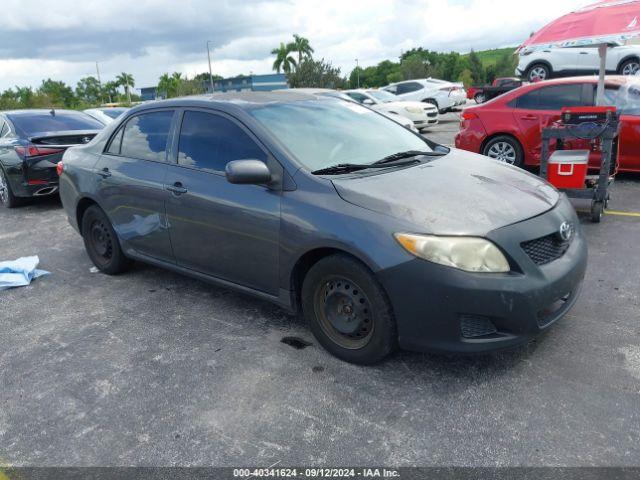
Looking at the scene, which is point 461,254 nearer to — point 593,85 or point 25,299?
point 25,299

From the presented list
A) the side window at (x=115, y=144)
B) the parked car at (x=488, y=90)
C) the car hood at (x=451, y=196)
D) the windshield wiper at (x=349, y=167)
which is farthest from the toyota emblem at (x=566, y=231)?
the parked car at (x=488, y=90)

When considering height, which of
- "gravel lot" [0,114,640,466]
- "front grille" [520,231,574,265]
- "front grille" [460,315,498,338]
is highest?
"front grille" [520,231,574,265]

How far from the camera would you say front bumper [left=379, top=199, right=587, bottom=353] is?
264 centimetres

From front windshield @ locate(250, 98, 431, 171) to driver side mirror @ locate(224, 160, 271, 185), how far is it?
0.26m

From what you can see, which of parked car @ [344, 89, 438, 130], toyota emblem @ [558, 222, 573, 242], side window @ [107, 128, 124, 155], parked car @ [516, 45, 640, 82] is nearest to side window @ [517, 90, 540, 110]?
toyota emblem @ [558, 222, 573, 242]

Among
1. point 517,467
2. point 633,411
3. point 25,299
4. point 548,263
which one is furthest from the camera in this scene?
point 25,299

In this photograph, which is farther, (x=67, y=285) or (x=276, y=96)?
(x=67, y=285)

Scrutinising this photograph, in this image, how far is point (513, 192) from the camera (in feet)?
10.5

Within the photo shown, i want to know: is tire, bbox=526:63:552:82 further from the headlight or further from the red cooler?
the headlight

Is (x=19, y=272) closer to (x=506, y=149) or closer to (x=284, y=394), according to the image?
(x=284, y=394)

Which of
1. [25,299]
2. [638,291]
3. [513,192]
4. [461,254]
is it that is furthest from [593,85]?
[25,299]

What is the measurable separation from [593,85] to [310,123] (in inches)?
226

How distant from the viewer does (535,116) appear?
7660 mm

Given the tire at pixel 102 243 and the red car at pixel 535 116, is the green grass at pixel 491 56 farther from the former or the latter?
the tire at pixel 102 243
